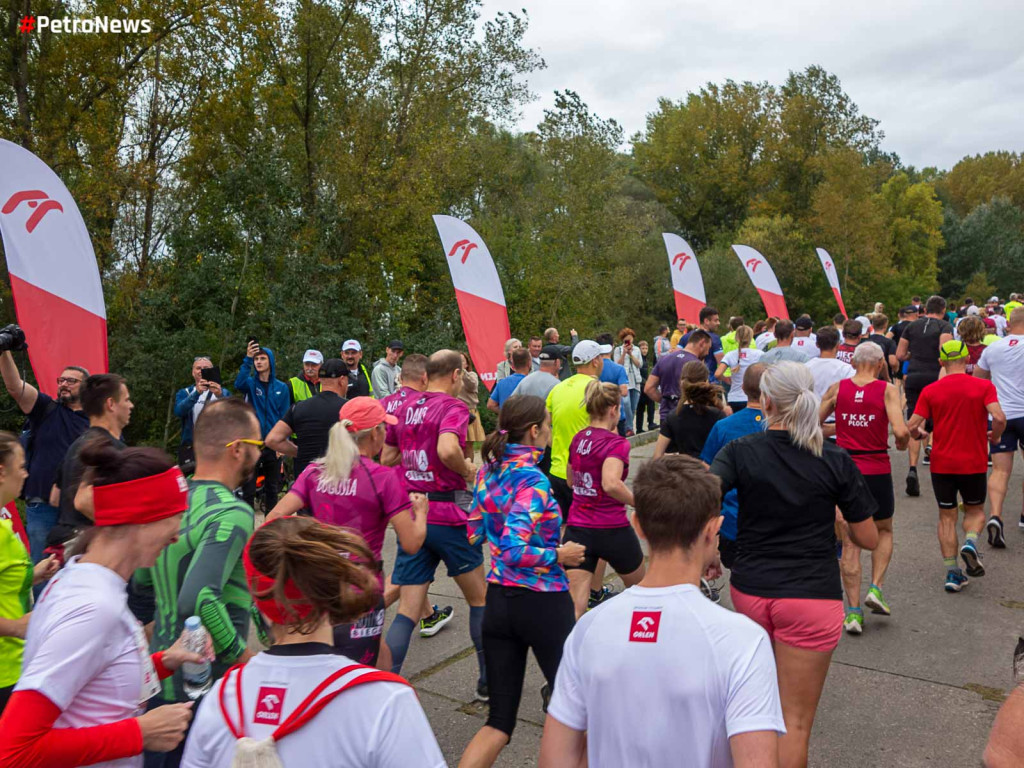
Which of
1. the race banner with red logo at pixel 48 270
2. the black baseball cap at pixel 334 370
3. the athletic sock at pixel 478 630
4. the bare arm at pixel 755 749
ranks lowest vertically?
the athletic sock at pixel 478 630

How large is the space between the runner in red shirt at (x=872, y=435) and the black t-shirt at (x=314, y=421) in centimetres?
377

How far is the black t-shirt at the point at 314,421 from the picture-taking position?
621 centimetres

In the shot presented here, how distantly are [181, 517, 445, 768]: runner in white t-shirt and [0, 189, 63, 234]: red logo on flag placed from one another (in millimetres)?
6599

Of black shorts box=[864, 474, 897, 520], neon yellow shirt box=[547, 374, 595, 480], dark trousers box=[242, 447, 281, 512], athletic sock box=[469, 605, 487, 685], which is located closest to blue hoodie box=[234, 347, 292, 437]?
dark trousers box=[242, 447, 281, 512]

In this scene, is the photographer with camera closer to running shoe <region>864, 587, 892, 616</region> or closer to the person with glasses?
the person with glasses

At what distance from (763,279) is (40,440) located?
1478 cm

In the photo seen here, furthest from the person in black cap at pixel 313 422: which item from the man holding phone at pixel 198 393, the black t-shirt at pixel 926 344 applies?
the black t-shirt at pixel 926 344

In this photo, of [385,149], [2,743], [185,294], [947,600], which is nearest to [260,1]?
[385,149]

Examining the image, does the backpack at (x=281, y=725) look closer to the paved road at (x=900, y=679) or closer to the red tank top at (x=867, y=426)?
the paved road at (x=900, y=679)

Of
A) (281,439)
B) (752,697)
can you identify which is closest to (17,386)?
(281,439)

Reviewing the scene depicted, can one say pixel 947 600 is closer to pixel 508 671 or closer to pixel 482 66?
pixel 508 671

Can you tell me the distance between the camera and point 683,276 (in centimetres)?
1536

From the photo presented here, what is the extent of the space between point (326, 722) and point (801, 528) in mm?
2445

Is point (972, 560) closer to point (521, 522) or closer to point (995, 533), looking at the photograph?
point (995, 533)
